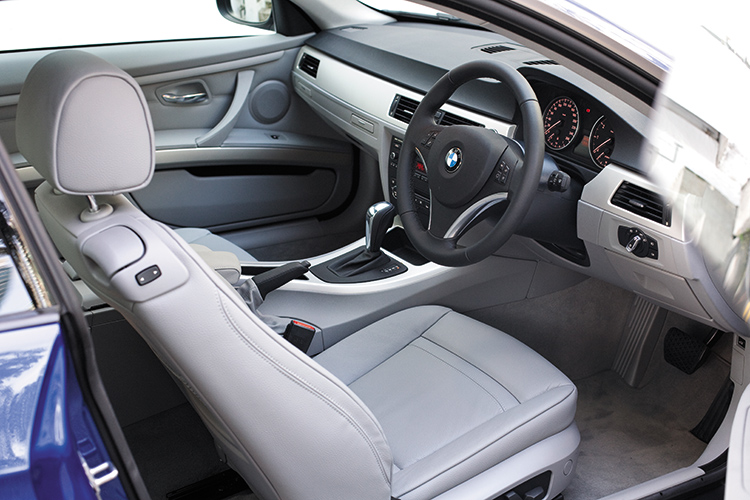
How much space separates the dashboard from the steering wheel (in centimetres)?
11

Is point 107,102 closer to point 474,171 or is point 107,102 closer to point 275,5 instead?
point 474,171

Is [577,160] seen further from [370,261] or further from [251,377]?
[251,377]

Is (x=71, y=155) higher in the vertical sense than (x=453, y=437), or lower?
higher

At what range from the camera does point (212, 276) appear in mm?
857

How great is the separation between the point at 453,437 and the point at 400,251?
80 cm

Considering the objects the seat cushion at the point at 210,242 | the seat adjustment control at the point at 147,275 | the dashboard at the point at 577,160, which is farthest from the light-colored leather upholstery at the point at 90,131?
the seat cushion at the point at 210,242

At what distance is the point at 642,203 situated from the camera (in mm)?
1323

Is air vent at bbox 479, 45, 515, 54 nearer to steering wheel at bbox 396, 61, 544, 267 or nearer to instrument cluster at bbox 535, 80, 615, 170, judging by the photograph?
instrument cluster at bbox 535, 80, 615, 170

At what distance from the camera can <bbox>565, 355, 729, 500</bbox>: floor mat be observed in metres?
1.70

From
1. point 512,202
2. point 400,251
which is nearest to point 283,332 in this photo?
point 400,251

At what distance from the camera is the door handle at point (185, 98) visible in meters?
2.25

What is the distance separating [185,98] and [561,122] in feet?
4.53

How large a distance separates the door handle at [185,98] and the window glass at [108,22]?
0.20m

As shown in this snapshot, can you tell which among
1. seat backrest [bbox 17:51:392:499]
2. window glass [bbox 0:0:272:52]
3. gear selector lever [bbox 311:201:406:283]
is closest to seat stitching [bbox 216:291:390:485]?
seat backrest [bbox 17:51:392:499]
